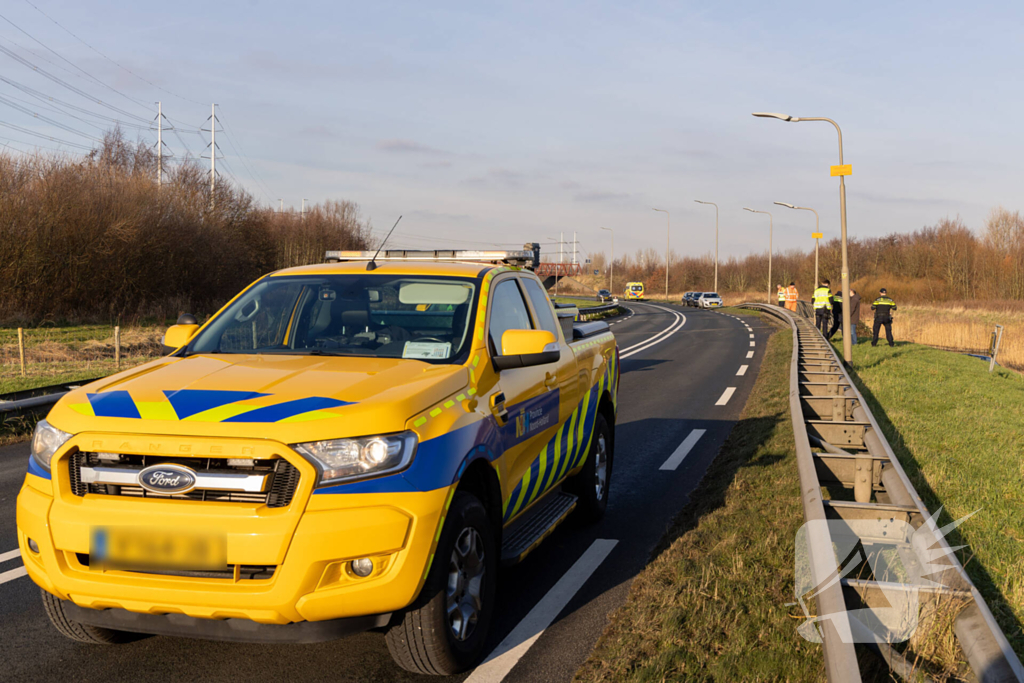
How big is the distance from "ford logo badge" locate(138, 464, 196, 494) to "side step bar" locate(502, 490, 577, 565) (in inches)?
66.7

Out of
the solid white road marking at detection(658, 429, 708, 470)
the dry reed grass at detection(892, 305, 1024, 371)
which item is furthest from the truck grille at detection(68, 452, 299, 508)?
the dry reed grass at detection(892, 305, 1024, 371)

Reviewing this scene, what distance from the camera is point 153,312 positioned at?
3141 centimetres

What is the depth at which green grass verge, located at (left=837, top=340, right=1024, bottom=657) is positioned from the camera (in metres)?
4.65

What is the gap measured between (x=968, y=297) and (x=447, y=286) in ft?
236

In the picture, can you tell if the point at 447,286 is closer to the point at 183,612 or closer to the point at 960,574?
the point at 183,612

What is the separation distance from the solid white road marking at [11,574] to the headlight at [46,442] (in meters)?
2.04

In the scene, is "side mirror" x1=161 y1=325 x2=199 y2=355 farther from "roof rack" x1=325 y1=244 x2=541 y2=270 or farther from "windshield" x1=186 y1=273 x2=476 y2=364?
"roof rack" x1=325 y1=244 x2=541 y2=270

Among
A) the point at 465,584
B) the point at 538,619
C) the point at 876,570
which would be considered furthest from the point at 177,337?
the point at 876,570

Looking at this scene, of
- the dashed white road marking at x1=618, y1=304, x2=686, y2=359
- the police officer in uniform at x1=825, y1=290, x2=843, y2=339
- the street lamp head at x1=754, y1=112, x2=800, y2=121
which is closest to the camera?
the street lamp head at x1=754, y1=112, x2=800, y2=121

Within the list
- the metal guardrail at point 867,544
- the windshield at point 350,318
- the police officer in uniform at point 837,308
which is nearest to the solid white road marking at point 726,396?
the metal guardrail at point 867,544

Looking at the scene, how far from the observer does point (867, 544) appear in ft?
16.3

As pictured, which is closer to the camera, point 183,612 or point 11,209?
point 183,612

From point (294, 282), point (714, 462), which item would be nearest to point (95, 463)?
point (294, 282)

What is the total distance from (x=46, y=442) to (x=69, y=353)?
18802 millimetres
